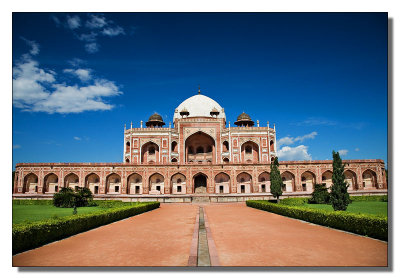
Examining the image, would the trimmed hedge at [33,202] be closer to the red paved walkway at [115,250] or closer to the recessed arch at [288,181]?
the red paved walkway at [115,250]

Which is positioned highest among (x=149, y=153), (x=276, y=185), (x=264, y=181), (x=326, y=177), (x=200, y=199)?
(x=149, y=153)

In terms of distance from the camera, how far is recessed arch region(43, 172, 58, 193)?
2823 cm

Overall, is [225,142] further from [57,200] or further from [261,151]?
[57,200]

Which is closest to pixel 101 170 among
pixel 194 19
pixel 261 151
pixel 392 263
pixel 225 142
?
pixel 225 142

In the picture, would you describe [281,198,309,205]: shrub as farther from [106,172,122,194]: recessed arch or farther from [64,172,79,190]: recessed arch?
[64,172,79,190]: recessed arch

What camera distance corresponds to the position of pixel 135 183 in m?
28.9

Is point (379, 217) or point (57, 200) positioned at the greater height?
point (379, 217)

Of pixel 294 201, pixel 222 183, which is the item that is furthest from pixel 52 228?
pixel 222 183

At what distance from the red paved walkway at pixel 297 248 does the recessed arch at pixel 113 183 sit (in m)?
21.9

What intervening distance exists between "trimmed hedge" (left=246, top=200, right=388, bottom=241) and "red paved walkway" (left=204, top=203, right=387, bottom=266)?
324 mm

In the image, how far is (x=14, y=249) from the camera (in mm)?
6180

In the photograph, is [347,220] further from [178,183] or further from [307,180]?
[307,180]

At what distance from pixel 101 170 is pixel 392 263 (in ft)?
90.8

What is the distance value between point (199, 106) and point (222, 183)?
16.5 metres
